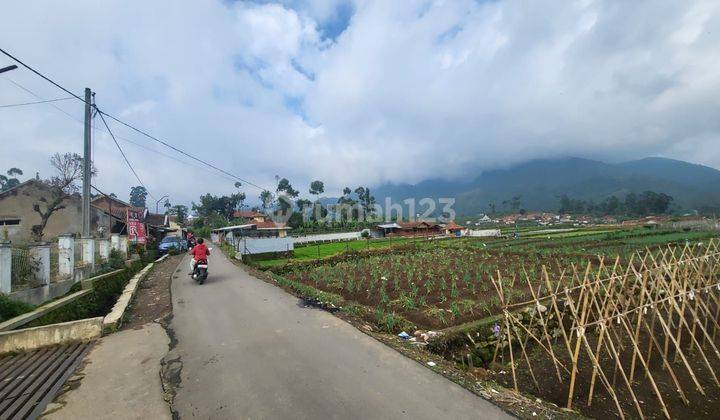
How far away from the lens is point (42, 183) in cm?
2675

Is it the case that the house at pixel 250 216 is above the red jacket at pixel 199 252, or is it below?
above

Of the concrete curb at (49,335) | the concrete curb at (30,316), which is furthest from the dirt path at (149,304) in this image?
the concrete curb at (30,316)

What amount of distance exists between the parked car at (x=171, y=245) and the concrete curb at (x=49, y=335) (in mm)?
21108

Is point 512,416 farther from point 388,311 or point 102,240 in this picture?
point 102,240

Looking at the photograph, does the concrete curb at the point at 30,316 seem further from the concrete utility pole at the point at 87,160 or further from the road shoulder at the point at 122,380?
the concrete utility pole at the point at 87,160

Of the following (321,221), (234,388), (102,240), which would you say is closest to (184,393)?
(234,388)

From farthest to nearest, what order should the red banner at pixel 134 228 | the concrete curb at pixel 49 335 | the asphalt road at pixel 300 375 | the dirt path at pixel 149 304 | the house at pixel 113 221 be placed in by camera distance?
the house at pixel 113 221
the red banner at pixel 134 228
the dirt path at pixel 149 304
the concrete curb at pixel 49 335
the asphalt road at pixel 300 375

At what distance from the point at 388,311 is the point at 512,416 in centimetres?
424

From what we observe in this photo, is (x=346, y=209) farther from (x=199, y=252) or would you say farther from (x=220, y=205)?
(x=199, y=252)

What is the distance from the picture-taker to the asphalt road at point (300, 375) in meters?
3.59

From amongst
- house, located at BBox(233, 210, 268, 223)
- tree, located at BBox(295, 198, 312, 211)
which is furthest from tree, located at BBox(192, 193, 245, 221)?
tree, located at BBox(295, 198, 312, 211)

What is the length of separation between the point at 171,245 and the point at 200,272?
18.3m

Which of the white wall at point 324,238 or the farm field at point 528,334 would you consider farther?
the white wall at point 324,238

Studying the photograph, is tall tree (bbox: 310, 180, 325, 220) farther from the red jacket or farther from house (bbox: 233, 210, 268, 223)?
the red jacket
